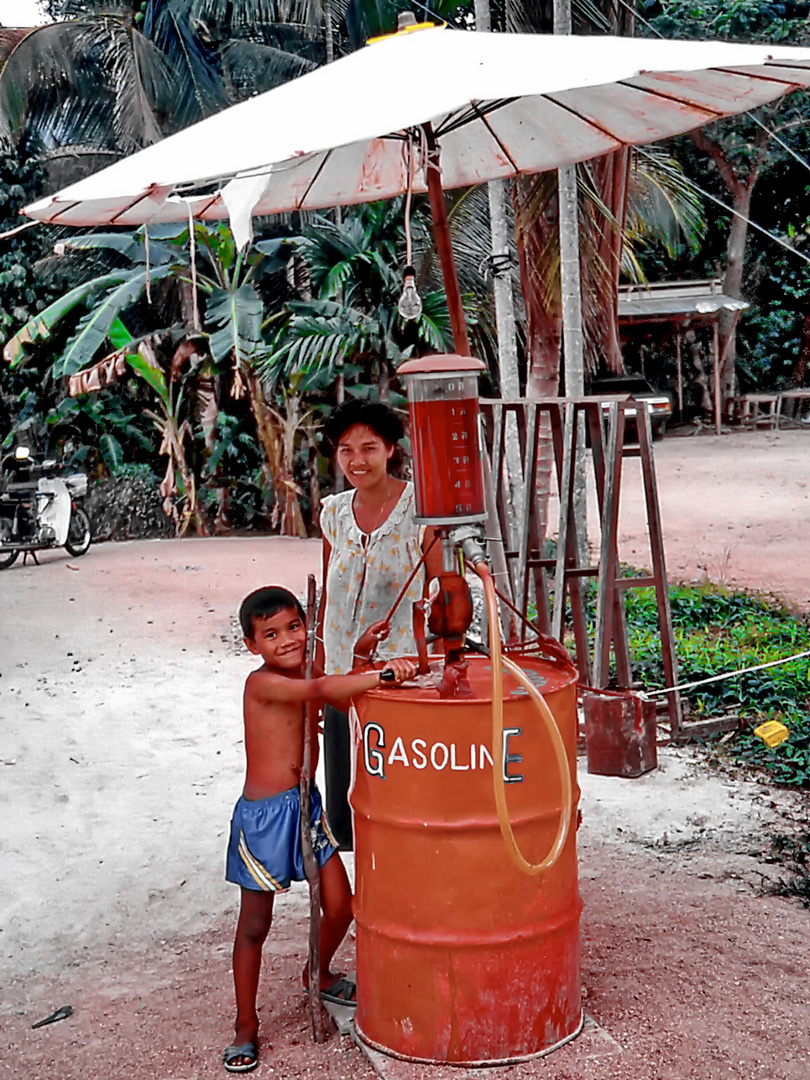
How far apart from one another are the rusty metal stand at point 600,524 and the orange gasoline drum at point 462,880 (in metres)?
2.49

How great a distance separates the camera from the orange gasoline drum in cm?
278

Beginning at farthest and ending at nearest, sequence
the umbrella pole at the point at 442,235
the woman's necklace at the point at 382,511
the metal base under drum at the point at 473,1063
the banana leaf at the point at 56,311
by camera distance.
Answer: the banana leaf at the point at 56,311
the umbrella pole at the point at 442,235
the woman's necklace at the point at 382,511
the metal base under drum at the point at 473,1063

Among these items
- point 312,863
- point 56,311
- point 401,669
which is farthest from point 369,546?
point 56,311

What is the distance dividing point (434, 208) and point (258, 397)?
1000 cm

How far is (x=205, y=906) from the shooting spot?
4.31m

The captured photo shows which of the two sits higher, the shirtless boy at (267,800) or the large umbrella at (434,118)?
the large umbrella at (434,118)

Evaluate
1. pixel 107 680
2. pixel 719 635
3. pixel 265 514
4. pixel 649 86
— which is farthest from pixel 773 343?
pixel 649 86

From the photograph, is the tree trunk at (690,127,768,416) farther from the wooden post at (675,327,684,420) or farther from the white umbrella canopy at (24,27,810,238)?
the white umbrella canopy at (24,27,810,238)

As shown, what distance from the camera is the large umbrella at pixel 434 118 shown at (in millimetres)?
2912

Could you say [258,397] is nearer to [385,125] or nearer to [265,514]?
[265,514]

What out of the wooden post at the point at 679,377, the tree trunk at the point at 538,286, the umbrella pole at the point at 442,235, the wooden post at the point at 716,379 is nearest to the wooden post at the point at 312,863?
the umbrella pole at the point at 442,235

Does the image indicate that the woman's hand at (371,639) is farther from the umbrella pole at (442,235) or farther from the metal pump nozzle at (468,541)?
the umbrella pole at (442,235)

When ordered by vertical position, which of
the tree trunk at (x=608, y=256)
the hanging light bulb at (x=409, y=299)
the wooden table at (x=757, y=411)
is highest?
the tree trunk at (x=608, y=256)

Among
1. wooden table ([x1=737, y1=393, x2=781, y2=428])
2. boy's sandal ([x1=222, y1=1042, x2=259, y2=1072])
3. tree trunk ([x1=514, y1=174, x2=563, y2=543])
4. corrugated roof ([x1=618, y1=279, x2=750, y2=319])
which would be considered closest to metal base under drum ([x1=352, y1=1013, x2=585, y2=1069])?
boy's sandal ([x1=222, y1=1042, x2=259, y2=1072])
